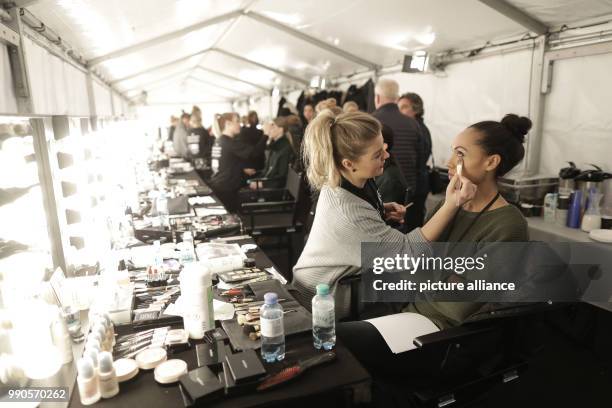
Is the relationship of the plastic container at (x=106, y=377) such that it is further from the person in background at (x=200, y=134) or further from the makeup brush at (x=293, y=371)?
the person in background at (x=200, y=134)

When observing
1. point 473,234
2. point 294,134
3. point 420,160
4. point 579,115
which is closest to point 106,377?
point 473,234

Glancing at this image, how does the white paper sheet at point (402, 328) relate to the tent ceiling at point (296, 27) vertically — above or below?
below

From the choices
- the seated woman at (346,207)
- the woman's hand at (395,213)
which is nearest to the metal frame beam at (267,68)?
the woman's hand at (395,213)

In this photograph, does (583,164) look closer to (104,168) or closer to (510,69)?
(510,69)

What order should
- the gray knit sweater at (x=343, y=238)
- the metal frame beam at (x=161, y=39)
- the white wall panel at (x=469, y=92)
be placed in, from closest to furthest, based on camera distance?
1. the gray knit sweater at (x=343, y=238)
2. the white wall panel at (x=469, y=92)
3. the metal frame beam at (x=161, y=39)

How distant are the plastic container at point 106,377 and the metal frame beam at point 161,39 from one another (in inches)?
154

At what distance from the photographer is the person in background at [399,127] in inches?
131

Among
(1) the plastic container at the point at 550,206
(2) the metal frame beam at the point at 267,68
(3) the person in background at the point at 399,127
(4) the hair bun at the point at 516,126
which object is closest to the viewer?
(4) the hair bun at the point at 516,126

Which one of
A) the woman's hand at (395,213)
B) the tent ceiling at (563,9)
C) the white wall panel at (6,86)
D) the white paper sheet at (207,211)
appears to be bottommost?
the white paper sheet at (207,211)

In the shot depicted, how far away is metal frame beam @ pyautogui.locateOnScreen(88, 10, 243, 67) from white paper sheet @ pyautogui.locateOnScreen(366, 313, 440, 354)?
12.9 feet

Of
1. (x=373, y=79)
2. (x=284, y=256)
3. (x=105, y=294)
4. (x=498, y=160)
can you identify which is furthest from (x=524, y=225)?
(x=373, y=79)

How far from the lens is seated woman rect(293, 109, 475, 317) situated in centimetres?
160

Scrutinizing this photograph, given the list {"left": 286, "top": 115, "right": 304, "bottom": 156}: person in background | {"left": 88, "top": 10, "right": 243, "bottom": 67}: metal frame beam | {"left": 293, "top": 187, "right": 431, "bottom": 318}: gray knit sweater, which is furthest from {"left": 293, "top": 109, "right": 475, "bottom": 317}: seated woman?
{"left": 88, "top": 10, "right": 243, "bottom": 67}: metal frame beam

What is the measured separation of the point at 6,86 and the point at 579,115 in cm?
373
